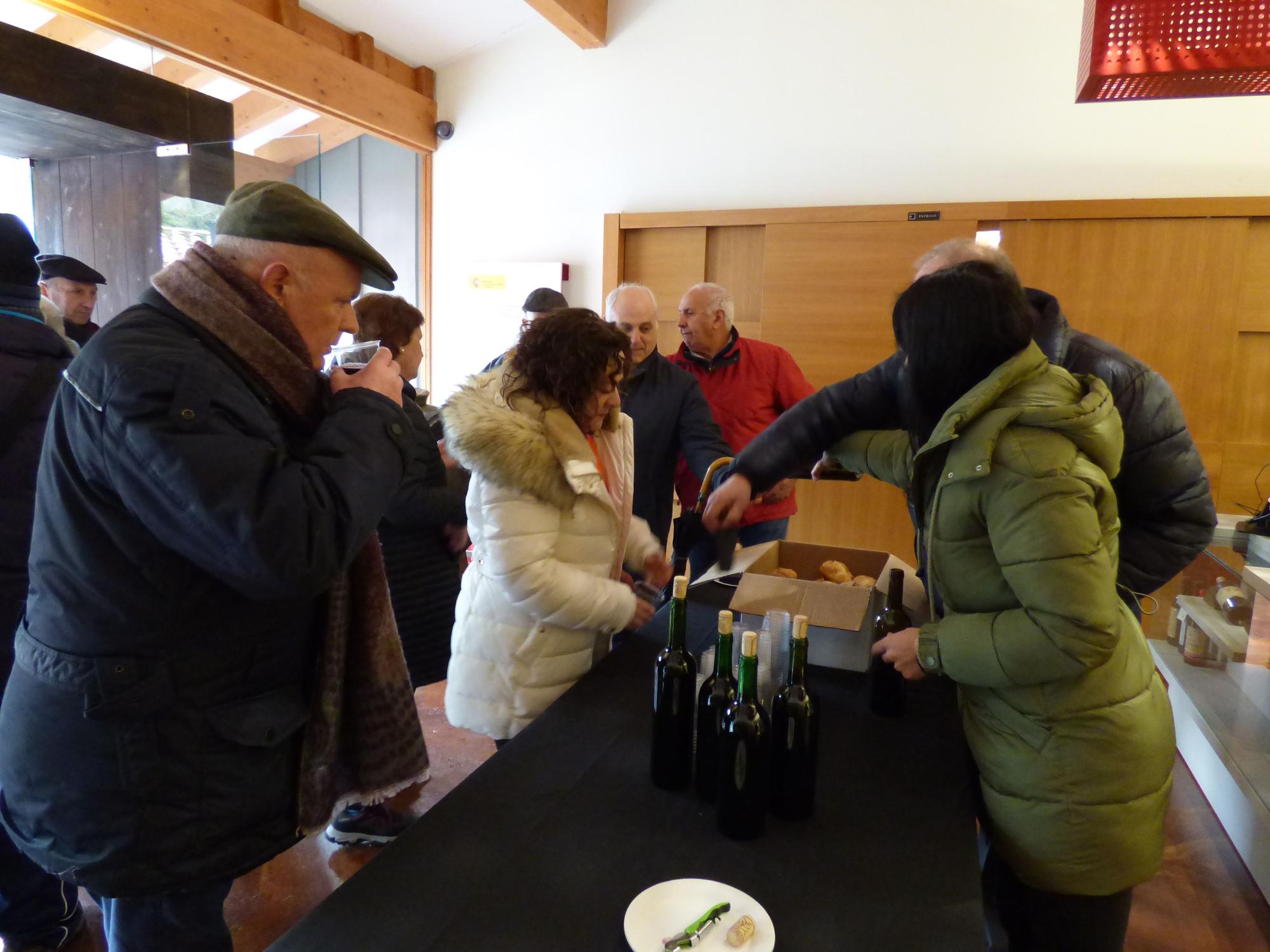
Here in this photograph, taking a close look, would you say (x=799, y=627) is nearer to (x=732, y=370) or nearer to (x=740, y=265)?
(x=732, y=370)

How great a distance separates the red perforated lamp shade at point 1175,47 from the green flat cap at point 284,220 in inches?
50.5

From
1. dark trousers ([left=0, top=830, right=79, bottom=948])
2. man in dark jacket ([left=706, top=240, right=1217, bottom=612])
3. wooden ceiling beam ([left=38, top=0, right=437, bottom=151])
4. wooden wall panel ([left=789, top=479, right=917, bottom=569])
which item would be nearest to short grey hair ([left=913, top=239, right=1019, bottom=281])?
man in dark jacket ([left=706, top=240, right=1217, bottom=612])

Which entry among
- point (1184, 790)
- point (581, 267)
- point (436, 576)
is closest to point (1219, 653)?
point (1184, 790)

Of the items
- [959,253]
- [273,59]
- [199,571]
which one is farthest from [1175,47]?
[273,59]

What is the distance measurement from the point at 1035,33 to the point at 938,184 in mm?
907

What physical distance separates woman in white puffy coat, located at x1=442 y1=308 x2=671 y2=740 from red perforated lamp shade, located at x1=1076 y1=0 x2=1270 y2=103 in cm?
101

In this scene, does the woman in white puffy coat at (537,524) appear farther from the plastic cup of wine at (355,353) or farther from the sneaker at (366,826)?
the sneaker at (366,826)

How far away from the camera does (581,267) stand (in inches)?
218

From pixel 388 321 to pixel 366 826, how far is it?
1.50 m

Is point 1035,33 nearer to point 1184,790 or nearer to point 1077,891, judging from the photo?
point 1184,790

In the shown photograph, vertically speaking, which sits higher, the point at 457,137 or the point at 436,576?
the point at 457,137

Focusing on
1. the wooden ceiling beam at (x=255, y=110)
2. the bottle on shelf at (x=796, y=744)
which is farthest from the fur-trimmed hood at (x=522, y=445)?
the wooden ceiling beam at (x=255, y=110)

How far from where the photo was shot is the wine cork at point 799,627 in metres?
1.12

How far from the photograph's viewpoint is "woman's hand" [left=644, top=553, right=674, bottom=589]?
199cm
